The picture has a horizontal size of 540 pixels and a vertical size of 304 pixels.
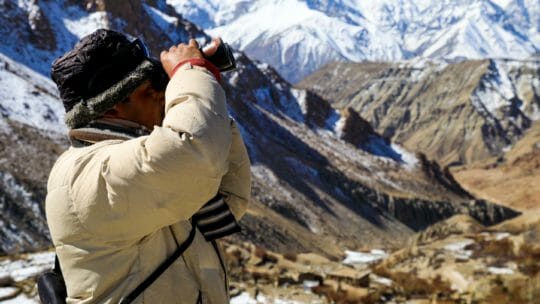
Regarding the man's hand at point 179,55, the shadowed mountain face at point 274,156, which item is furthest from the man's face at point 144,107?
the shadowed mountain face at point 274,156

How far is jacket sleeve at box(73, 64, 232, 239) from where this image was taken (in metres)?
1.66

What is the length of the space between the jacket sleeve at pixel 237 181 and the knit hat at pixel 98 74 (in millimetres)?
440

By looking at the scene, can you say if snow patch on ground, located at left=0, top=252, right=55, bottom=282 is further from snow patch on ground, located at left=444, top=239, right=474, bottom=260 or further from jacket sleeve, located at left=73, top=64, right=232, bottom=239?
snow patch on ground, located at left=444, top=239, right=474, bottom=260

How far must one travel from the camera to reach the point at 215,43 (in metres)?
1.98

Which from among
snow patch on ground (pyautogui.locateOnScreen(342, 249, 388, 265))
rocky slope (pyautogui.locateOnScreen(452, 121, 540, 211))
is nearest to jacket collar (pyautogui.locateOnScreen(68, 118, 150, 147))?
snow patch on ground (pyautogui.locateOnScreen(342, 249, 388, 265))

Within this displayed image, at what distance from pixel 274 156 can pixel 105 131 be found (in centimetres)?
3727

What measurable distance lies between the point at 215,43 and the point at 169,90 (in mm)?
267

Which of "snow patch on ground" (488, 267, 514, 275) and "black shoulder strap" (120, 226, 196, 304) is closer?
"black shoulder strap" (120, 226, 196, 304)

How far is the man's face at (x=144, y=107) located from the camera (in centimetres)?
204

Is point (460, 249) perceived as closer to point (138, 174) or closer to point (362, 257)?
point (362, 257)

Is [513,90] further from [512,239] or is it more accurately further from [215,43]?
[215,43]

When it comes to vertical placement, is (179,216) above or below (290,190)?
above

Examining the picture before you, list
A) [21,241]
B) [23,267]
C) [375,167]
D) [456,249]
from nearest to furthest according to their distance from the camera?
1. [23,267]
2. [456,249]
3. [21,241]
4. [375,167]

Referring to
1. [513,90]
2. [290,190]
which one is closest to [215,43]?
[290,190]
